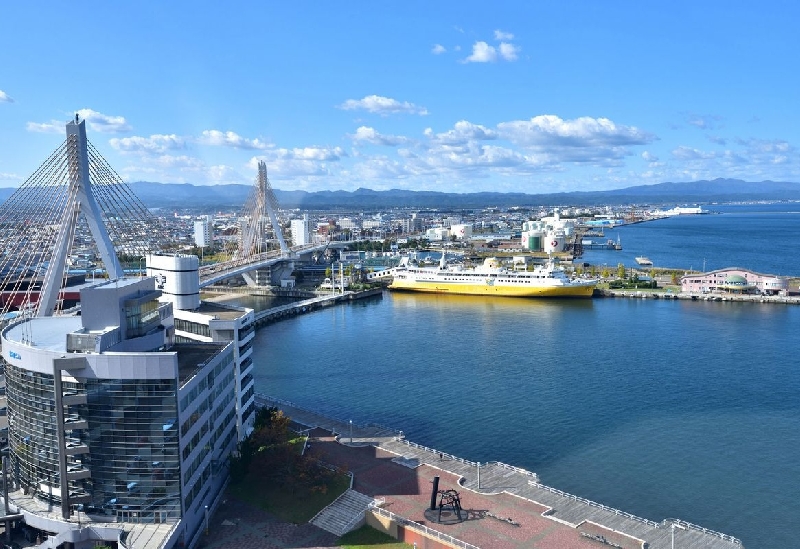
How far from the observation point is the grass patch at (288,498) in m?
13.2

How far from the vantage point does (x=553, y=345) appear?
2906 cm

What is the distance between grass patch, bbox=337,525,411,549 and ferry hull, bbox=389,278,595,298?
1246 inches

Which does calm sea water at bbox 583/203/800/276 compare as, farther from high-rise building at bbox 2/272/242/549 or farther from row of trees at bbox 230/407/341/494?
high-rise building at bbox 2/272/242/549

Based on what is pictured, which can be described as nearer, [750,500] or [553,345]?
[750,500]

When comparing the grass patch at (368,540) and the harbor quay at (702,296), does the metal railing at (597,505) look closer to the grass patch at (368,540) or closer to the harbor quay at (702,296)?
the grass patch at (368,540)

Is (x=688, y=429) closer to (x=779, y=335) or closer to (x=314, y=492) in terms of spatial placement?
(x=314, y=492)

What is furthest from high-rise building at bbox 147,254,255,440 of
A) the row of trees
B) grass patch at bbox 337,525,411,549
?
grass patch at bbox 337,525,411,549

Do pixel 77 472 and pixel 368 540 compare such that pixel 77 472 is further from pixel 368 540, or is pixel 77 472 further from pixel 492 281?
pixel 492 281

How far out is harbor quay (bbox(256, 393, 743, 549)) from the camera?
39.9 ft

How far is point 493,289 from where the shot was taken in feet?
146

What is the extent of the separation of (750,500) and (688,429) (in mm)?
4079

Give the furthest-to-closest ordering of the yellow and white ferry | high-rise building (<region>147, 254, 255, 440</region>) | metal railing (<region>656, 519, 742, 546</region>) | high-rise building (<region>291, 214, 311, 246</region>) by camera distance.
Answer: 1. high-rise building (<region>291, 214, 311, 246</region>)
2. the yellow and white ferry
3. high-rise building (<region>147, 254, 255, 440</region>)
4. metal railing (<region>656, 519, 742, 546</region>)

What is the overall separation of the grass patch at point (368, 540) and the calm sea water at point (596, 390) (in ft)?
15.1

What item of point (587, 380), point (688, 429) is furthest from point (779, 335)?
point (688, 429)
